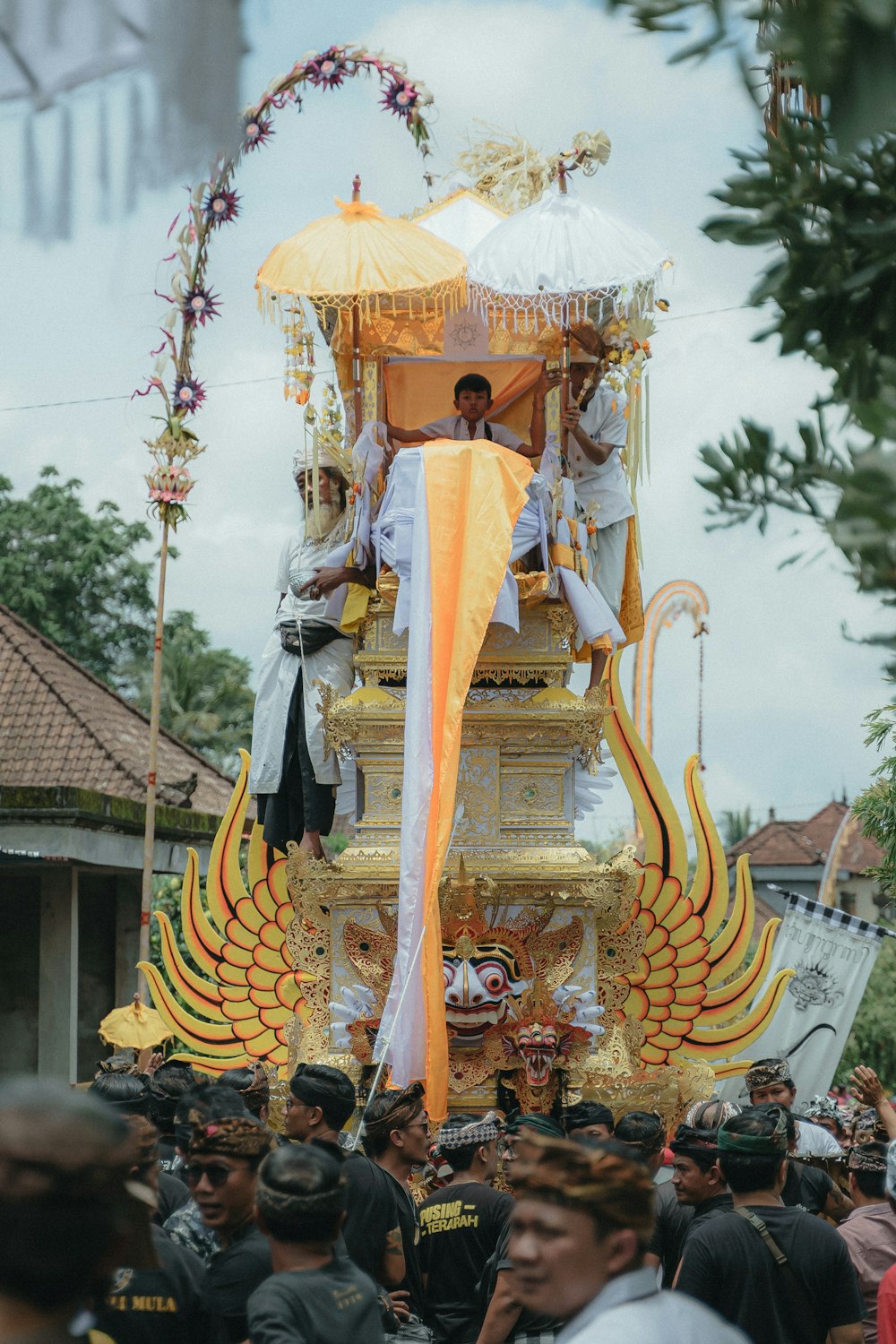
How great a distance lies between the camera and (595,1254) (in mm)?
2988

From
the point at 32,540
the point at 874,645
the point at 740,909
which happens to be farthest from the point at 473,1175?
the point at 32,540

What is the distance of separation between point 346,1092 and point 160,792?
10568 mm

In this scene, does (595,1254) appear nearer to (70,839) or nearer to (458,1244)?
(458,1244)

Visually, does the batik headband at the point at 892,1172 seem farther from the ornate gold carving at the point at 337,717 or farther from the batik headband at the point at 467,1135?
the ornate gold carving at the point at 337,717

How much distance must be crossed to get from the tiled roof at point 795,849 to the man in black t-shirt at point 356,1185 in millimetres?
29803

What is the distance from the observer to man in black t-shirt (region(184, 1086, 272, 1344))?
13.1 feet

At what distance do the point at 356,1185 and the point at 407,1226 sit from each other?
0.99 ft

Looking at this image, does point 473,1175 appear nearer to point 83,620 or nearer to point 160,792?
point 160,792

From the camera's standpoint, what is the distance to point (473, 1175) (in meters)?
5.58

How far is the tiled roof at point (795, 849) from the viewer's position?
118ft

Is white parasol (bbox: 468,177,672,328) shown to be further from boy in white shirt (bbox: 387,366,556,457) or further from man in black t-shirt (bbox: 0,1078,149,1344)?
man in black t-shirt (bbox: 0,1078,149,1344)

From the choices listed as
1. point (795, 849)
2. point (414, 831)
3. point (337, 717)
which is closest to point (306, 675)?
point (337, 717)

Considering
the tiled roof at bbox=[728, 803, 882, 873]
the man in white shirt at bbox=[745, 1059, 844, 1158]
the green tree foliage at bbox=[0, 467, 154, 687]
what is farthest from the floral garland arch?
the tiled roof at bbox=[728, 803, 882, 873]

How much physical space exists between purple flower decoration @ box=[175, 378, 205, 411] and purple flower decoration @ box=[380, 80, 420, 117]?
2.09m
